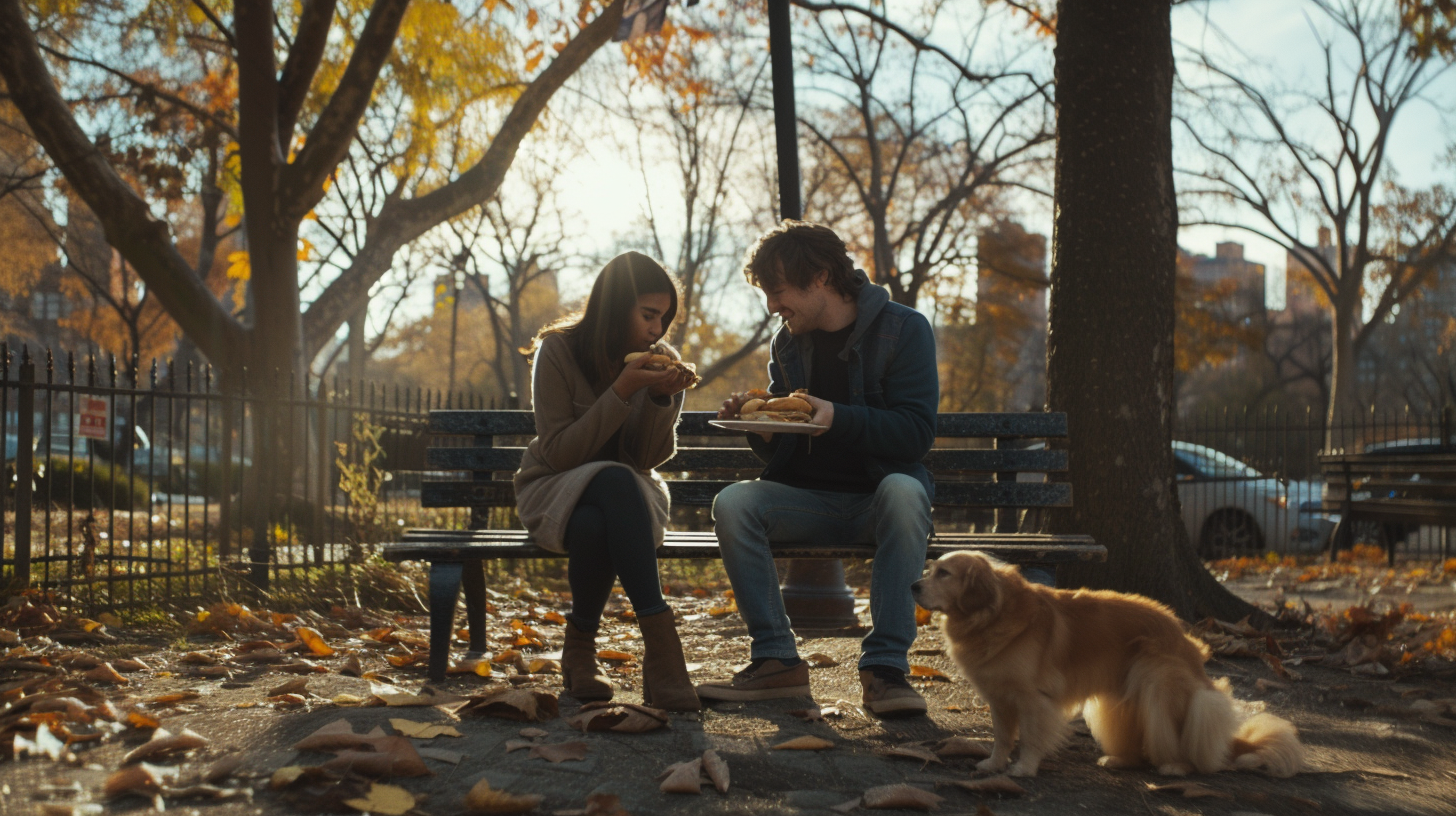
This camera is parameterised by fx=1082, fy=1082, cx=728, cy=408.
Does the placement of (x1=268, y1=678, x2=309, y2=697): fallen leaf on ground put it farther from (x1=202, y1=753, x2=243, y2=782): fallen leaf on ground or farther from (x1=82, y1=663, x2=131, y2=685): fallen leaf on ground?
(x1=202, y1=753, x2=243, y2=782): fallen leaf on ground

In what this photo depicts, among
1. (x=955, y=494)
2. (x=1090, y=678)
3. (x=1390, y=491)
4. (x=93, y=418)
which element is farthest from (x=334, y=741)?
(x=1390, y=491)

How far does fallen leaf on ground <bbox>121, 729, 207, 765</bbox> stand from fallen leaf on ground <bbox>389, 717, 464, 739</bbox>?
1.64 feet

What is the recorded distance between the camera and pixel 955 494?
4.77 m

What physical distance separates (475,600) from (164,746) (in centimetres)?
167

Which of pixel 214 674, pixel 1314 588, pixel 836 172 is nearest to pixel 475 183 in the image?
pixel 214 674

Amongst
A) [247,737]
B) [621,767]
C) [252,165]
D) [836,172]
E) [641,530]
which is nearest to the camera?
[621,767]

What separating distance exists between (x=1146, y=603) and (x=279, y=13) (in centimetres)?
1445

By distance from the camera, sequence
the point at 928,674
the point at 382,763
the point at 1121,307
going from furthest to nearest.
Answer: the point at 1121,307
the point at 928,674
the point at 382,763

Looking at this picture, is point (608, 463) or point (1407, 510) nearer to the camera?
point (608, 463)

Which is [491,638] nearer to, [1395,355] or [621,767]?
[621,767]

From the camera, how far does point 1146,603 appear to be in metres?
3.10

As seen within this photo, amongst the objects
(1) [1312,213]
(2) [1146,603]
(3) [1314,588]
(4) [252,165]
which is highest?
(1) [1312,213]

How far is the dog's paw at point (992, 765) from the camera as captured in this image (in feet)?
9.47

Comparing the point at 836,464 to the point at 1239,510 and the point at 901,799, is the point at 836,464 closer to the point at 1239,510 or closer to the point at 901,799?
the point at 901,799
